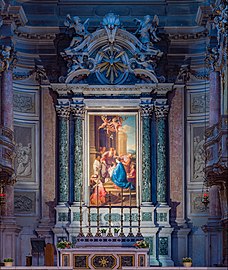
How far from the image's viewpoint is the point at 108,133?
38531mm

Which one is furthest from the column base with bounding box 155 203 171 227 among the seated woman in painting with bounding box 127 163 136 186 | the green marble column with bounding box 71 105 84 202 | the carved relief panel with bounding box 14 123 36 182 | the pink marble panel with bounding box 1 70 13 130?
the pink marble panel with bounding box 1 70 13 130

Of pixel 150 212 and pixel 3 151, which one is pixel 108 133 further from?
pixel 3 151

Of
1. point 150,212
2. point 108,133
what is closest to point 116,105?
point 108,133

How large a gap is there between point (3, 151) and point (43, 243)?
3.07m

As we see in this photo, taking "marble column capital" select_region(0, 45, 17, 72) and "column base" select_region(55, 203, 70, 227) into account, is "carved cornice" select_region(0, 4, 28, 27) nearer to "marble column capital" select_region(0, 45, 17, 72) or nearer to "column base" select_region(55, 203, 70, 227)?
"marble column capital" select_region(0, 45, 17, 72)

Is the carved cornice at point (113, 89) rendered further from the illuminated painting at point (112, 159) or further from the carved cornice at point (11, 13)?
the carved cornice at point (11, 13)

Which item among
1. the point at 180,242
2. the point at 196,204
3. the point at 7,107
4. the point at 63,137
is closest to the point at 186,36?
the point at 63,137

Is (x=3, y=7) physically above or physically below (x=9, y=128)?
above

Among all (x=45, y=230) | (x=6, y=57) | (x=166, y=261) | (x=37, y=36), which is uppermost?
(x=37, y=36)

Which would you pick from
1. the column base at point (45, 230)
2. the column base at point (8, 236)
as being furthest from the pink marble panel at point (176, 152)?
the column base at point (8, 236)

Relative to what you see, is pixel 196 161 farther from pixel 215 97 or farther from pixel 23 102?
pixel 23 102

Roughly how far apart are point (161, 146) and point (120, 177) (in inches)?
64.8

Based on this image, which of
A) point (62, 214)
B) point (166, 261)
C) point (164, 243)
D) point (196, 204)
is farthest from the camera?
point (196, 204)

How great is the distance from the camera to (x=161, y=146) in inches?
1505
